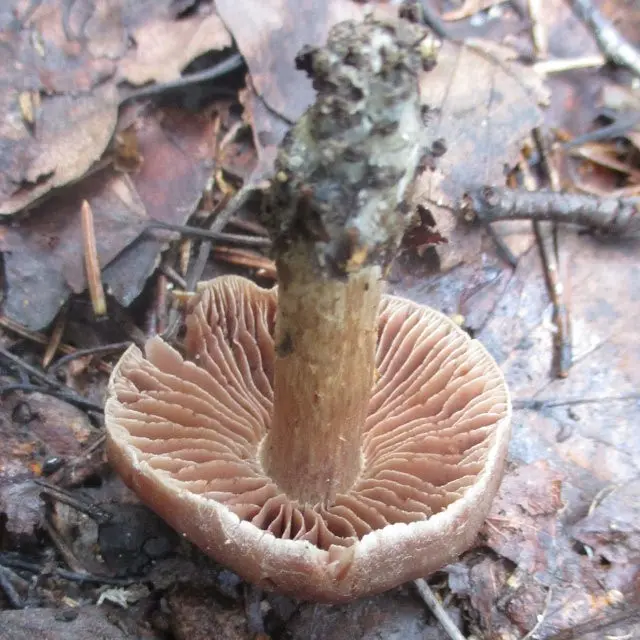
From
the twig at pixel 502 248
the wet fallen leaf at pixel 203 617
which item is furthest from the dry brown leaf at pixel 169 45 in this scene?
the wet fallen leaf at pixel 203 617

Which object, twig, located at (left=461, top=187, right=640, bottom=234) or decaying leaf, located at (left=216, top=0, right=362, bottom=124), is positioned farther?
decaying leaf, located at (left=216, top=0, right=362, bottom=124)

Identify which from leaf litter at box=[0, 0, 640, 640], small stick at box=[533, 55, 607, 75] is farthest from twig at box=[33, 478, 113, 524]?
small stick at box=[533, 55, 607, 75]

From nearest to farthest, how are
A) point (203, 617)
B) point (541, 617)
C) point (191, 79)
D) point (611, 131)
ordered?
point (203, 617), point (541, 617), point (191, 79), point (611, 131)

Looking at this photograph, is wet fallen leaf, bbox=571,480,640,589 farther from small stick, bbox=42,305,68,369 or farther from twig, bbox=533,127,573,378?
small stick, bbox=42,305,68,369

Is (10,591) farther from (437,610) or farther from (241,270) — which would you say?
(241,270)

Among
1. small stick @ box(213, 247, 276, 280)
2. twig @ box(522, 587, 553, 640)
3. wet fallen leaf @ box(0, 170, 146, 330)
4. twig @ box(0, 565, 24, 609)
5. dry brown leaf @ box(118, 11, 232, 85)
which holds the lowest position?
twig @ box(522, 587, 553, 640)

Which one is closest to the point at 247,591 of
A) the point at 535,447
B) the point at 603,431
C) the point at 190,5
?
the point at 535,447

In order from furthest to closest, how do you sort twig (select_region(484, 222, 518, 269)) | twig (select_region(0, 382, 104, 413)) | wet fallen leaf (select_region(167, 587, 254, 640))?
1. twig (select_region(484, 222, 518, 269))
2. twig (select_region(0, 382, 104, 413))
3. wet fallen leaf (select_region(167, 587, 254, 640))

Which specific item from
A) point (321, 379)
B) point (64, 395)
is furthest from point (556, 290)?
point (64, 395)
